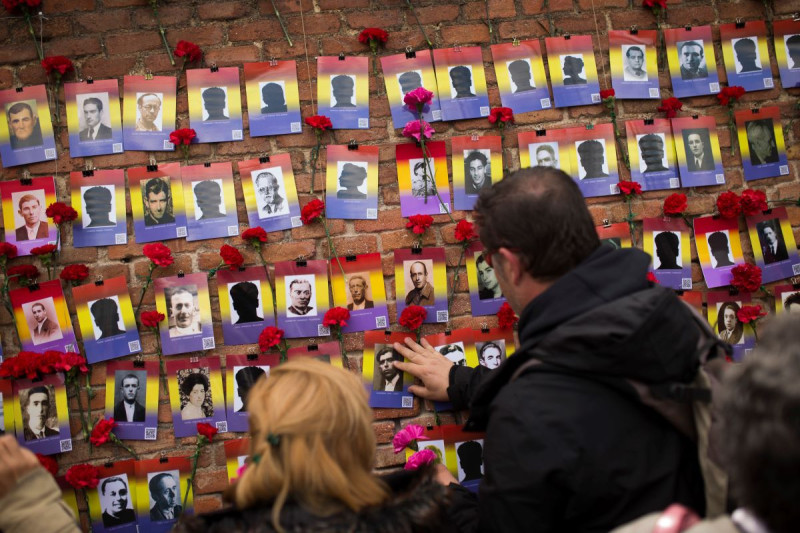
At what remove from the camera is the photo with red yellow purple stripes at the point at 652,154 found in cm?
267

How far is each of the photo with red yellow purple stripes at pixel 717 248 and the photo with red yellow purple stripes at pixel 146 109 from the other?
2172mm

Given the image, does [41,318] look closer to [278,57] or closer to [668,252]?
[278,57]

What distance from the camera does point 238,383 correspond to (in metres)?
2.46

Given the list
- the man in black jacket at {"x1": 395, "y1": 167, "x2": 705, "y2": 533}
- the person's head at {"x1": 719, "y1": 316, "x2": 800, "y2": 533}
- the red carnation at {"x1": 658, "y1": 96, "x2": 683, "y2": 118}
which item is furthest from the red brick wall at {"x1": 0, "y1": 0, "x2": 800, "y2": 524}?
the person's head at {"x1": 719, "y1": 316, "x2": 800, "y2": 533}

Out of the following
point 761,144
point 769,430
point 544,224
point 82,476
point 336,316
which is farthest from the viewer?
point 761,144

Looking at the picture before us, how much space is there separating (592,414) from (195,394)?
61.8 inches

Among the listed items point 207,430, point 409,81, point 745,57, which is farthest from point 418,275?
point 745,57

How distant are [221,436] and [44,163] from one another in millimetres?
1260

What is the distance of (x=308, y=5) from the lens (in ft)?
8.49

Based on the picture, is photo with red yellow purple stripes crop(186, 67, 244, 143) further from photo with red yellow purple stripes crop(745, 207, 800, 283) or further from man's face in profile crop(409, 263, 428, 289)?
photo with red yellow purple stripes crop(745, 207, 800, 283)

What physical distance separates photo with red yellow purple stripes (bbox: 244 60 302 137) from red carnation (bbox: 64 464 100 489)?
138 cm

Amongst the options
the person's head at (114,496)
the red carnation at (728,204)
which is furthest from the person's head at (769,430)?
the person's head at (114,496)

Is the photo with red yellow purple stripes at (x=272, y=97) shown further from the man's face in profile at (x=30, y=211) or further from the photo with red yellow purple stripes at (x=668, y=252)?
the photo with red yellow purple stripes at (x=668, y=252)

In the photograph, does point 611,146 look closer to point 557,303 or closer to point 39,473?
point 557,303
